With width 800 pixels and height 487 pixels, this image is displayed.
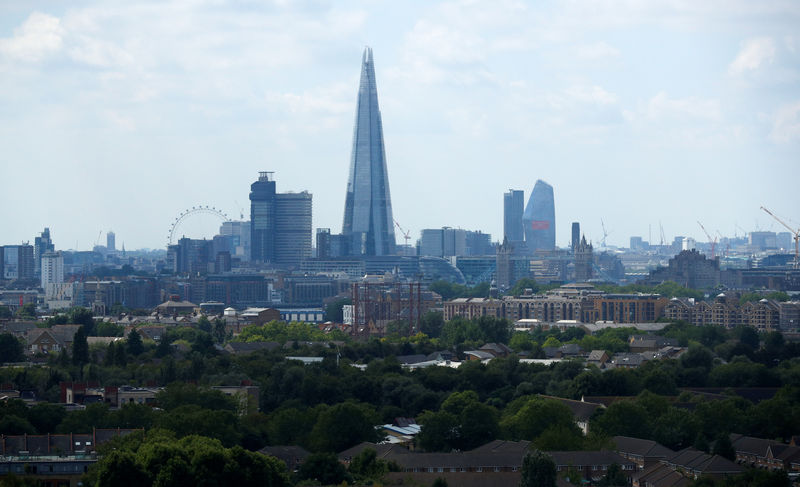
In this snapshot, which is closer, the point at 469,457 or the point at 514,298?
the point at 469,457

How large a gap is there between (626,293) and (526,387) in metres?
89.7

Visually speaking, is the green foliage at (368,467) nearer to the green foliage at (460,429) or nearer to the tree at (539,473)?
the tree at (539,473)

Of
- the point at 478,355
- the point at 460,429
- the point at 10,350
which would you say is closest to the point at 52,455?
the point at 460,429

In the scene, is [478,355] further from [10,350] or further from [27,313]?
[27,313]

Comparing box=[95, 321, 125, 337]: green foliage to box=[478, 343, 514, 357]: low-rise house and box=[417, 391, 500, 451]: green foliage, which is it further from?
box=[417, 391, 500, 451]: green foliage

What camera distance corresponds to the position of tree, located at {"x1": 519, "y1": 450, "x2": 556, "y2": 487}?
5431cm

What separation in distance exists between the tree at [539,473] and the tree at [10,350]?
1932 inches

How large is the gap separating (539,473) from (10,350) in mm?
50697

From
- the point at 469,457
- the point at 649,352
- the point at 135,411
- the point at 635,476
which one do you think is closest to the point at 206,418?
the point at 135,411

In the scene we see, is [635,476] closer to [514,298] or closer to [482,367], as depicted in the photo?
[482,367]

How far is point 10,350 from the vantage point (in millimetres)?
97938

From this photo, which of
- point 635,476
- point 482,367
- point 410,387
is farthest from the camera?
point 482,367

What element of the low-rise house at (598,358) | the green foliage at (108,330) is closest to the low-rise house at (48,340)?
the green foliage at (108,330)

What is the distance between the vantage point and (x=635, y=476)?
195 feet
